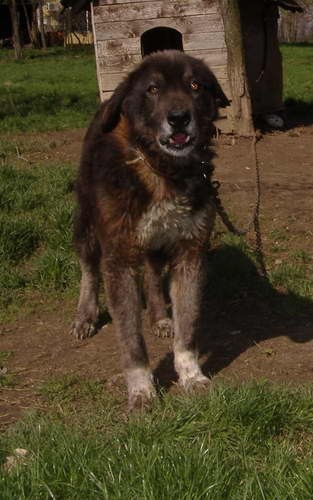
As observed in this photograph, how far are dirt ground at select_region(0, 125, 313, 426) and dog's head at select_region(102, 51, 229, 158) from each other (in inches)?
54.9

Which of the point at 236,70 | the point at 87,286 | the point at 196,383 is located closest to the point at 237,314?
the point at 87,286

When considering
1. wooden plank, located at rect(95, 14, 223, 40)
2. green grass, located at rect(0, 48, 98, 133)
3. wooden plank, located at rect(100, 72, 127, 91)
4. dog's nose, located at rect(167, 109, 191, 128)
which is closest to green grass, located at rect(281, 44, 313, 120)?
wooden plank, located at rect(95, 14, 223, 40)

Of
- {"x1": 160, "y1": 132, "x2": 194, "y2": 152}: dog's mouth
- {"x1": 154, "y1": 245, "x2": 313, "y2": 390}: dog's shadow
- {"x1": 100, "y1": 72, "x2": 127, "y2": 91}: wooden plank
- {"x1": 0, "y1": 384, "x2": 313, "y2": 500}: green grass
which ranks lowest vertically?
{"x1": 154, "y1": 245, "x2": 313, "y2": 390}: dog's shadow

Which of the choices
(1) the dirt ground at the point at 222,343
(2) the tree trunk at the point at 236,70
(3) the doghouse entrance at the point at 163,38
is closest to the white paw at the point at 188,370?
(1) the dirt ground at the point at 222,343

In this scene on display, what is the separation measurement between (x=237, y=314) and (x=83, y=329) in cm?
110

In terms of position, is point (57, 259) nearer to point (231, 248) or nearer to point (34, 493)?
point (231, 248)

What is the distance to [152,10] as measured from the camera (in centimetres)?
1159

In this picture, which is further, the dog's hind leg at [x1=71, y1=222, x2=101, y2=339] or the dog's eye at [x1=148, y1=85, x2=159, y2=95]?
the dog's hind leg at [x1=71, y1=222, x2=101, y2=339]

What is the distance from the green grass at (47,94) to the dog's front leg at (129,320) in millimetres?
7982

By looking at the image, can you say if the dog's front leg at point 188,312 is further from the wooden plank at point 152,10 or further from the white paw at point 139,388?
the wooden plank at point 152,10

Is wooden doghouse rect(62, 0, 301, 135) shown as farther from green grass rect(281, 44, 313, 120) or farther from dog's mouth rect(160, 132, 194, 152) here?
dog's mouth rect(160, 132, 194, 152)

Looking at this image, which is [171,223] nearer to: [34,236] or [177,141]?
[177,141]

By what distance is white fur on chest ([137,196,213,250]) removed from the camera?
14.8 feet

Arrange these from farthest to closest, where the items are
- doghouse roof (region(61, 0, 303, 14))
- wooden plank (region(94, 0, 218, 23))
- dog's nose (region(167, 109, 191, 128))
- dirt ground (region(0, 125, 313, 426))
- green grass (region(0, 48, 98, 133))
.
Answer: green grass (region(0, 48, 98, 133)), doghouse roof (region(61, 0, 303, 14)), wooden plank (region(94, 0, 218, 23)), dirt ground (region(0, 125, 313, 426)), dog's nose (region(167, 109, 191, 128))
